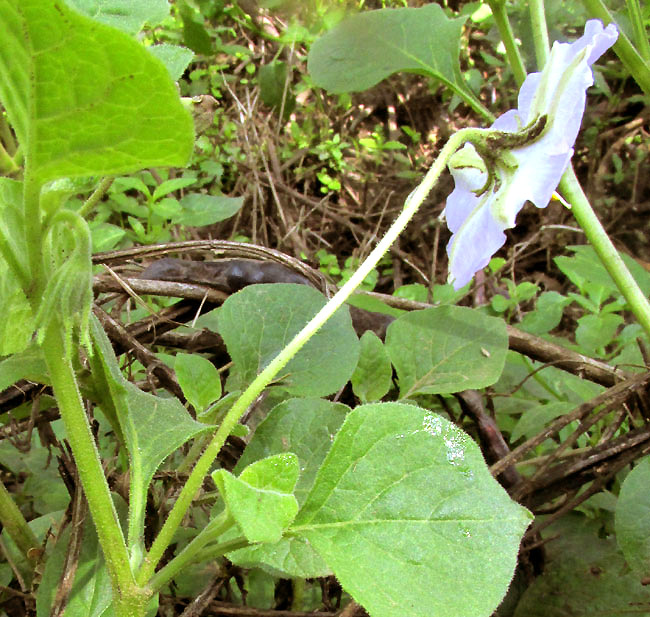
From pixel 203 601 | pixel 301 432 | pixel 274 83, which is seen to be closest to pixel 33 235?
pixel 301 432

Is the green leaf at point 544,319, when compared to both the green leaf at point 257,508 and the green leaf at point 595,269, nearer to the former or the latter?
the green leaf at point 595,269

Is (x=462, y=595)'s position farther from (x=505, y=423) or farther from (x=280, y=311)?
(x=505, y=423)

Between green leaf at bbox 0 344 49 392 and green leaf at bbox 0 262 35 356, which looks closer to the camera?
green leaf at bbox 0 262 35 356

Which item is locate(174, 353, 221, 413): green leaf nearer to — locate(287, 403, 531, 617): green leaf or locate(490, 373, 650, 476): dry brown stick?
locate(287, 403, 531, 617): green leaf

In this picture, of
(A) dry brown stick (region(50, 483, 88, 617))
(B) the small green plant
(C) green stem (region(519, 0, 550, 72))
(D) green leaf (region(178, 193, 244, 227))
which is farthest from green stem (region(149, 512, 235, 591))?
(D) green leaf (region(178, 193, 244, 227))

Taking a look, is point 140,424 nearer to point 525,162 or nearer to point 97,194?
point 97,194

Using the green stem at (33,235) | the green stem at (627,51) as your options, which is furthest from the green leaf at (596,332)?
the green stem at (33,235)

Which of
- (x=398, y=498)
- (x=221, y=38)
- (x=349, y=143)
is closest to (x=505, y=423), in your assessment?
(x=398, y=498)
